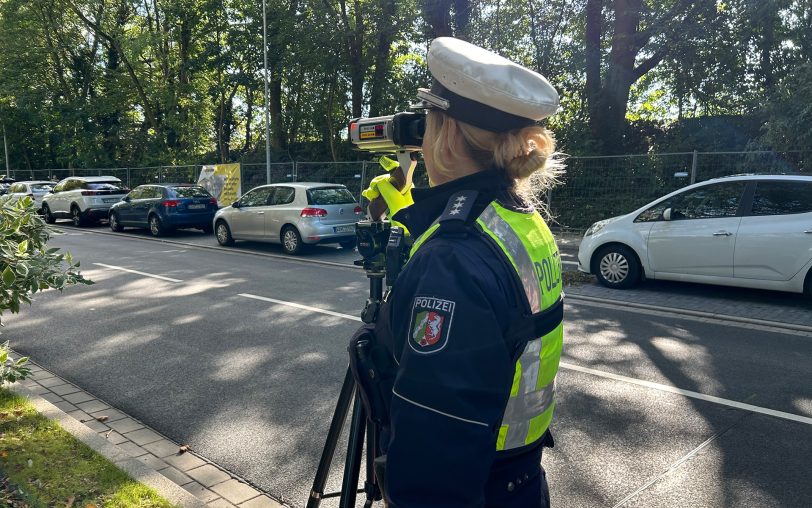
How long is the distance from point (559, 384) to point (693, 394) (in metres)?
1.01

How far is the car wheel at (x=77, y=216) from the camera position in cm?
2058

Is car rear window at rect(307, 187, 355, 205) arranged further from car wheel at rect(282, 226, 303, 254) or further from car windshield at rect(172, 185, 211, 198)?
car windshield at rect(172, 185, 211, 198)

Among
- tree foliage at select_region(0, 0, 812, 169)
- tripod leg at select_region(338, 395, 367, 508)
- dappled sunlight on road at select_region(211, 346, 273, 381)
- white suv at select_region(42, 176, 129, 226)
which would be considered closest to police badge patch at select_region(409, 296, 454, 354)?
tripod leg at select_region(338, 395, 367, 508)

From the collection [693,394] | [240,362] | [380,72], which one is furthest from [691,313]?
[380,72]

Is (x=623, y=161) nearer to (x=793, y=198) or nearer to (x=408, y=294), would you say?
(x=793, y=198)

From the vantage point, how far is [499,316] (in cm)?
127

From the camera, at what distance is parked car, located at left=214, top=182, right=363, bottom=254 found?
1322cm

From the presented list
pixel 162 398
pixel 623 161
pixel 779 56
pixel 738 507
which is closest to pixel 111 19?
pixel 623 161

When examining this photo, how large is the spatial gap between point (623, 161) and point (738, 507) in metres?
13.2

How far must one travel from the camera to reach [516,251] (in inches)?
54.3

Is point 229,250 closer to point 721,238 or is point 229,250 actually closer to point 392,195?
point 721,238

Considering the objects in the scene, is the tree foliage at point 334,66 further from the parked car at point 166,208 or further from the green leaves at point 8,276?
the green leaves at point 8,276

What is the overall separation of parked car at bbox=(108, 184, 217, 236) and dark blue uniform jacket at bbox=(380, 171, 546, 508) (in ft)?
Answer: 56.0

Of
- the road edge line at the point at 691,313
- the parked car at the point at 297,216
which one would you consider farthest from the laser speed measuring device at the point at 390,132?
the parked car at the point at 297,216
